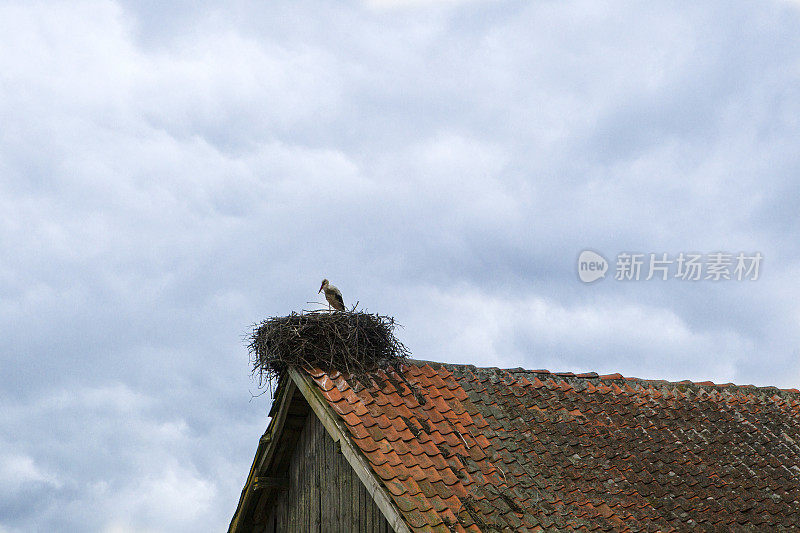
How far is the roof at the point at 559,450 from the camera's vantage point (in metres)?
8.74

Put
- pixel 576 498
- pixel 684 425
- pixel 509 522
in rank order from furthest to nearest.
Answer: pixel 684 425 → pixel 576 498 → pixel 509 522

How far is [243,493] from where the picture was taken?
11328 mm

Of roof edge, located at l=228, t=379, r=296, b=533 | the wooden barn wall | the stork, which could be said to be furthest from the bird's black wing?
the wooden barn wall

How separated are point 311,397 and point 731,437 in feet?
21.0

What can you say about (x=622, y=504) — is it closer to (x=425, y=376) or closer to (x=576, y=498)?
(x=576, y=498)

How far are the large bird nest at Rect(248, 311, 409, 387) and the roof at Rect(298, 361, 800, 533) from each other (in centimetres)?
21

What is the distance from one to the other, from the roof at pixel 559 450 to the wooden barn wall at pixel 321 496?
0.75m

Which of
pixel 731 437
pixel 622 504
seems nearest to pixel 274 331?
pixel 622 504

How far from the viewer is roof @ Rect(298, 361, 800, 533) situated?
28.7ft

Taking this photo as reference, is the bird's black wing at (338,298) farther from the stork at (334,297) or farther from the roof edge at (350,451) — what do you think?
the roof edge at (350,451)

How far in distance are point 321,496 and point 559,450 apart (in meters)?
3.03

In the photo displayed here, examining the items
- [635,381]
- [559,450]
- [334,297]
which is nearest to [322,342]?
Answer: [334,297]

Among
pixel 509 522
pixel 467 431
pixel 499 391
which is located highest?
pixel 499 391

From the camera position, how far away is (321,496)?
10141mm
